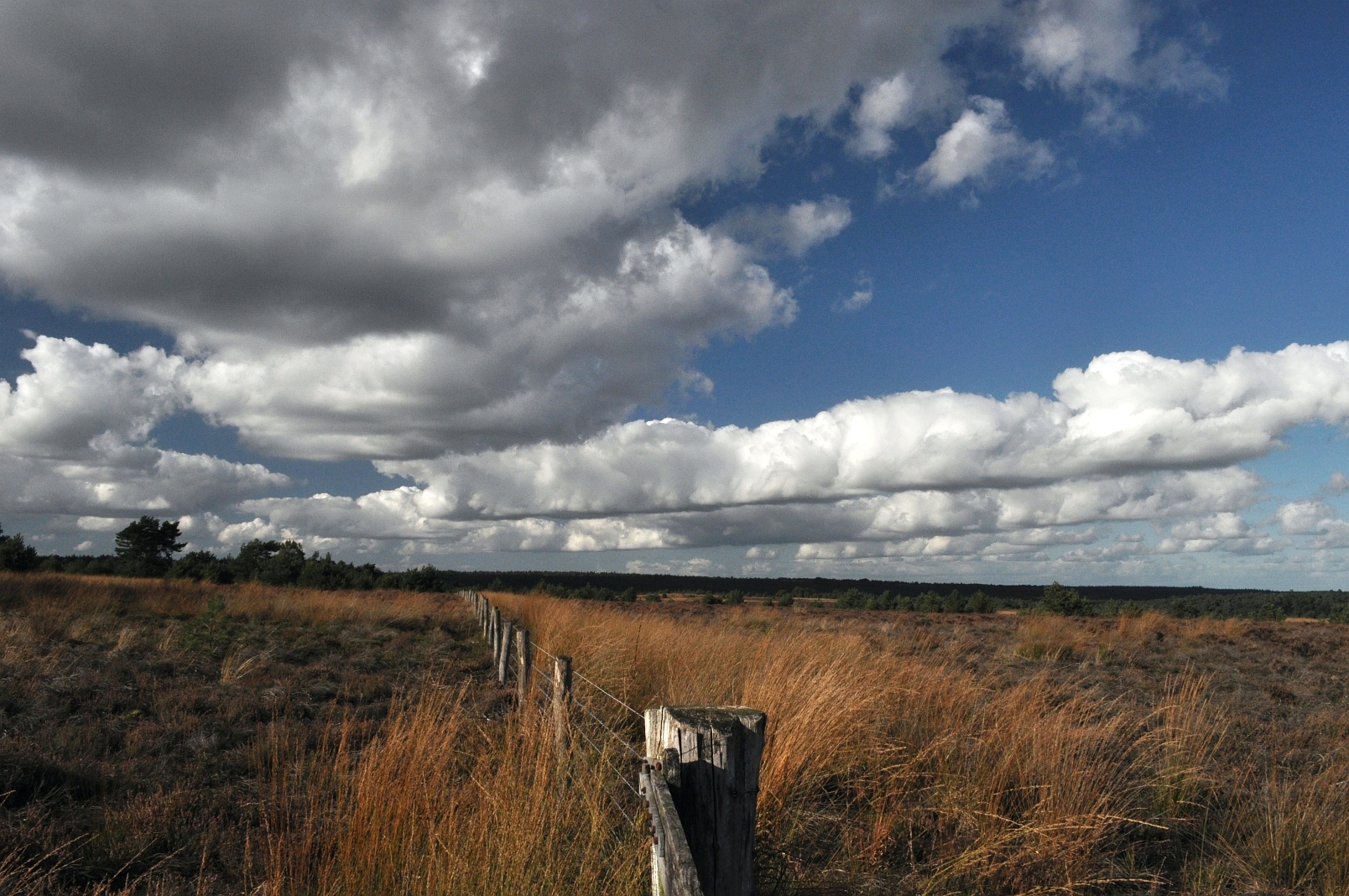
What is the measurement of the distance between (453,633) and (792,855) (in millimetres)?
14572

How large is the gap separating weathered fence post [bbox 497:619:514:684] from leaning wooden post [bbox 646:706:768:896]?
7.08 meters

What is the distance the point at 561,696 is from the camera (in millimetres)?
4770

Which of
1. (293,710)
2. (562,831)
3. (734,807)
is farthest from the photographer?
(293,710)

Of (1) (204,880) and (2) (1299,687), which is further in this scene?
(2) (1299,687)

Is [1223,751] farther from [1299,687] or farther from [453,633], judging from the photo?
[453,633]

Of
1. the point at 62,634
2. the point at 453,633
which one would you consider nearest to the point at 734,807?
the point at 62,634

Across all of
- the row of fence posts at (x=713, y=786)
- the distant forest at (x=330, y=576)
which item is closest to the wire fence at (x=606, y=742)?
the row of fence posts at (x=713, y=786)

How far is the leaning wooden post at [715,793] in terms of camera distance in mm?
2381

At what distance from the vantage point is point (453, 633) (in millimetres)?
17125

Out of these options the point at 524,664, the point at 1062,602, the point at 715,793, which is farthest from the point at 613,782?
the point at 1062,602

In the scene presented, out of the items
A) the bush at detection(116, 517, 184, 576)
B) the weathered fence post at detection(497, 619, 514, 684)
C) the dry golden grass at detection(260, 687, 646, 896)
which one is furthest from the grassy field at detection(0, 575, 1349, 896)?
the bush at detection(116, 517, 184, 576)

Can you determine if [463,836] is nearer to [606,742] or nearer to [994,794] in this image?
[606,742]

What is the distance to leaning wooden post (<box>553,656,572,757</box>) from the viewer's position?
4336mm

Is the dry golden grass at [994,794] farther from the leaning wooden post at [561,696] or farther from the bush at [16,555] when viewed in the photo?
the bush at [16,555]
